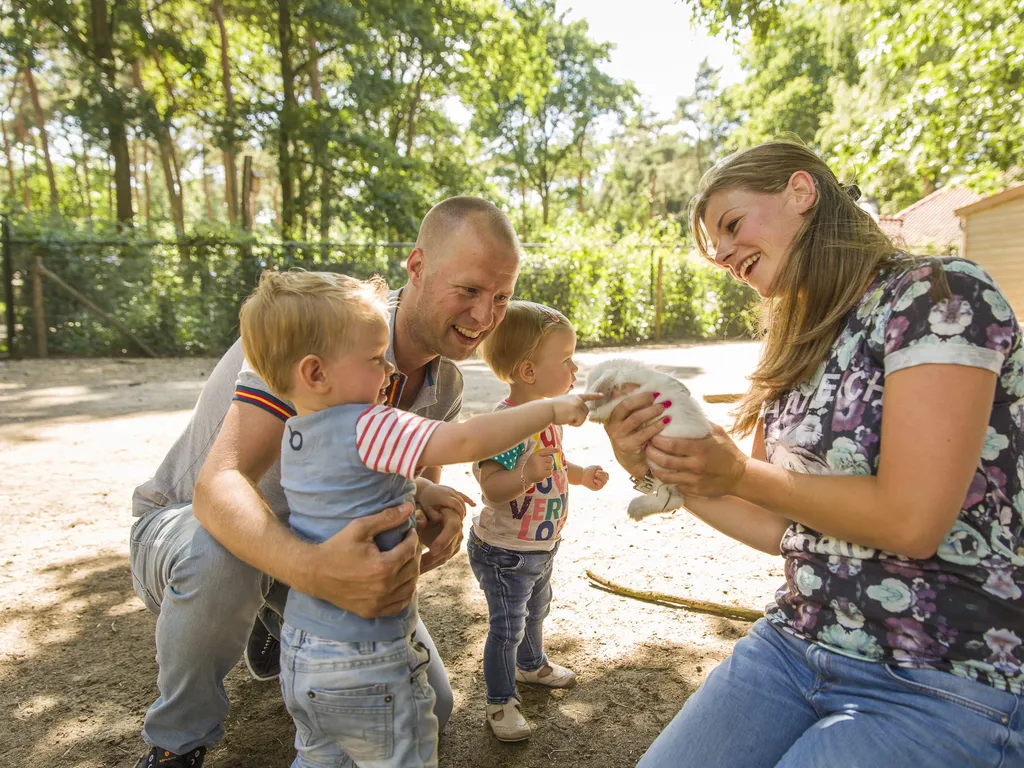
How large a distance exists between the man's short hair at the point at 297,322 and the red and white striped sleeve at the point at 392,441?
208 millimetres

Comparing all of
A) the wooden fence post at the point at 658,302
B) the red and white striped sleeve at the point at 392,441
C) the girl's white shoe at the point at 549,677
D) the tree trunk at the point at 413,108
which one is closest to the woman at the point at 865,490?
the red and white striped sleeve at the point at 392,441

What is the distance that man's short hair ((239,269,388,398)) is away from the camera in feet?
5.59

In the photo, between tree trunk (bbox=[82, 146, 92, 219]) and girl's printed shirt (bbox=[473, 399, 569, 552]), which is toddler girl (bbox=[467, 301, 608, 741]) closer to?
girl's printed shirt (bbox=[473, 399, 569, 552])

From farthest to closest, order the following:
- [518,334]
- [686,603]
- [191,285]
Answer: [191,285] → [686,603] → [518,334]

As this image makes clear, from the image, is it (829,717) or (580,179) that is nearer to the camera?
(829,717)

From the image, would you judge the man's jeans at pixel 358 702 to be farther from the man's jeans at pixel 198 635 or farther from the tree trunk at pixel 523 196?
the tree trunk at pixel 523 196

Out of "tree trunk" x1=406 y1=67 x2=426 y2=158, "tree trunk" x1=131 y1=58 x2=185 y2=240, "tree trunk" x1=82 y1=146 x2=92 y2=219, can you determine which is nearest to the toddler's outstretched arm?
"tree trunk" x1=131 y1=58 x2=185 y2=240

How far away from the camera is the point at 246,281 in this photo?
1356cm

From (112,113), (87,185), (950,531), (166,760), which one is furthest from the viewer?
(87,185)

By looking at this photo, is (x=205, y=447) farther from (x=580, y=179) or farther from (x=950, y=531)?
(x=580, y=179)

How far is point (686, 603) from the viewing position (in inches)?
127

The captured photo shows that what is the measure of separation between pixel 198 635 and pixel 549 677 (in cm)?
126

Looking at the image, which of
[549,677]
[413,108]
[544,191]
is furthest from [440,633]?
[544,191]

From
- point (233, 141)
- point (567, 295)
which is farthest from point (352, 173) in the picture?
point (567, 295)
